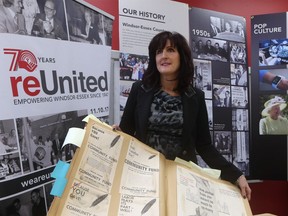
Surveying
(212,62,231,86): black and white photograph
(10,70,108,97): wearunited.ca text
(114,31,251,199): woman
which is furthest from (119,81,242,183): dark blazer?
(212,62,231,86): black and white photograph

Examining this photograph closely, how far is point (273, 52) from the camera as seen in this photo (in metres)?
2.73

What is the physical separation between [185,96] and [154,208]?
0.64 metres

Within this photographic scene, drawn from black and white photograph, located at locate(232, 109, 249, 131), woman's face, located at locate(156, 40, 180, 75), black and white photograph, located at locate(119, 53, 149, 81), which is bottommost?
black and white photograph, located at locate(232, 109, 249, 131)

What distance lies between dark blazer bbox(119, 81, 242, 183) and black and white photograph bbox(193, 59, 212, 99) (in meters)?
1.12

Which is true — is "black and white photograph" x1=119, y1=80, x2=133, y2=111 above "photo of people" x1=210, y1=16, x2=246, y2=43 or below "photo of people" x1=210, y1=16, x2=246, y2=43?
below

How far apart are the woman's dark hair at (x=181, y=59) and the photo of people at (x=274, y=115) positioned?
148 centimetres

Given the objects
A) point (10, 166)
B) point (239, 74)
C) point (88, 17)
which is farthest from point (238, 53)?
point (10, 166)

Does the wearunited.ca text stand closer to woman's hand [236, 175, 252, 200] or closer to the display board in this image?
the display board

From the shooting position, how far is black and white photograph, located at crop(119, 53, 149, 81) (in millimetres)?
2295

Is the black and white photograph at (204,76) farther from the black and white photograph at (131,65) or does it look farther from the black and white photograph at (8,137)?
the black and white photograph at (8,137)

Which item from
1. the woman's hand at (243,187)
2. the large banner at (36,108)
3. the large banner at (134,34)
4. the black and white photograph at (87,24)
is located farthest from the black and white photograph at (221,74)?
the woman's hand at (243,187)

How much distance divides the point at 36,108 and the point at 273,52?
7.10ft

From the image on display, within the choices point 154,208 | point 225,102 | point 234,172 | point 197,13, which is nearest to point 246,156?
point 225,102

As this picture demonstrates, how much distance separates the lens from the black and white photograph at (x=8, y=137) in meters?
1.18
